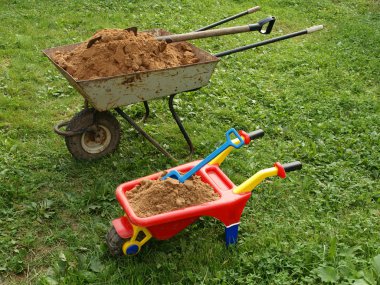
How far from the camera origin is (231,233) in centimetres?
319

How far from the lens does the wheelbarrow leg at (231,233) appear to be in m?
3.16

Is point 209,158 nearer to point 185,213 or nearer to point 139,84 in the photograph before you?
point 185,213

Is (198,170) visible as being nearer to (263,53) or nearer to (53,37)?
(263,53)

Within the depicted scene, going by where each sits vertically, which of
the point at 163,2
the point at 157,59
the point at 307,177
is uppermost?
the point at 157,59

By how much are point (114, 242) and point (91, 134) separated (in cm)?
136

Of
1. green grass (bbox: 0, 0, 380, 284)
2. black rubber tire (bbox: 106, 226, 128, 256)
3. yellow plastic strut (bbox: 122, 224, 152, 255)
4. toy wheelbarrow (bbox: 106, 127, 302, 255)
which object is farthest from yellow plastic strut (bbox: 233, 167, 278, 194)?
black rubber tire (bbox: 106, 226, 128, 256)

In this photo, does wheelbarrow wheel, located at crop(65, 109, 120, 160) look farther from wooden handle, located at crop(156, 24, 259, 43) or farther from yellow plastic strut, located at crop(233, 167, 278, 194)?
yellow plastic strut, located at crop(233, 167, 278, 194)

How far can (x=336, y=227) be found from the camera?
342 cm

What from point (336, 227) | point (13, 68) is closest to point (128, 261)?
point (336, 227)

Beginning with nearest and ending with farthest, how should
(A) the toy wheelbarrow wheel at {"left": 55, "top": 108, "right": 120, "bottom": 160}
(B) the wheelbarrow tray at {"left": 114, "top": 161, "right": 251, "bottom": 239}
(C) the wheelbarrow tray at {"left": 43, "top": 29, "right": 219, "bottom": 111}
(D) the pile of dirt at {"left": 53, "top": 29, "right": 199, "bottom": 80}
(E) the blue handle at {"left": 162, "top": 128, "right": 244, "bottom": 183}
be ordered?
(B) the wheelbarrow tray at {"left": 114, "top": 161, "right": 251, "bottom": 239} < (E) the blue handle at {"left": 162, "top": 128, "right": 244, "bottom": 183} < (C) the wheelbarrow tray at {"left": 43, "top": 29, "right": 219, "bottom": 111} < (D) the pile of dirt at {"left": 53, "top": 29, "right": 199, "bottom": 80} < (A) the toy wheelbarrow wheel at {"left": 55, "top": 108, "right": 120, "bottom": 160}

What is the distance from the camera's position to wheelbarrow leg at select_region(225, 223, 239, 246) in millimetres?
3160

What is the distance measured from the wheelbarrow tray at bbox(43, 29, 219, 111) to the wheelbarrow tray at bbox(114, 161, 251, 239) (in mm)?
719

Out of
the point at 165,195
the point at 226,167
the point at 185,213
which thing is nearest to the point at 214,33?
the point at 226,167

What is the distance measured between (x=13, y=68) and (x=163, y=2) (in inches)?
167
